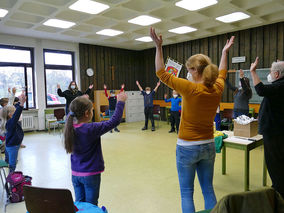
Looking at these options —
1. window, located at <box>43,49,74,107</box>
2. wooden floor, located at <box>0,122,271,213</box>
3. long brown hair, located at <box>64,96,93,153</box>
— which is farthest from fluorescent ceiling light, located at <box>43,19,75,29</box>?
long brown hair, located at <box>64,96,93,153</box>

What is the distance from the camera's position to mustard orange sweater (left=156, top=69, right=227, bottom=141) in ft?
5.07

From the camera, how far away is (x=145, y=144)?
573cm

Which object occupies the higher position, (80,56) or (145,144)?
(80,56)

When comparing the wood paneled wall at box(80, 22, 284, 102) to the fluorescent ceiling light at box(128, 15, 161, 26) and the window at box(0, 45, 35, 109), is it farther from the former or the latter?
the fluorescent ceiling light at box(128, 15, 161, 26)

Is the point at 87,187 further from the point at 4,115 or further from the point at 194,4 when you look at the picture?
the point at 194,4

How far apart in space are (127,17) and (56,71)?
400cm

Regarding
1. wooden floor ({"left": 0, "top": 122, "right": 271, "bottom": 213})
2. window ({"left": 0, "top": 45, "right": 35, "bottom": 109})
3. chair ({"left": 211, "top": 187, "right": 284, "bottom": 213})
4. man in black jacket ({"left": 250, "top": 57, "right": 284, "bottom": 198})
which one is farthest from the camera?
window ({"left": 0, "top": 45, "right": 35, "bottom": 109})

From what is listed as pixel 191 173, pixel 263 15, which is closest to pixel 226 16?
pixel 263 15

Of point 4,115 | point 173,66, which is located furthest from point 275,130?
point 173,66

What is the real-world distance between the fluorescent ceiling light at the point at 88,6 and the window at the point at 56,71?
3.60 metres

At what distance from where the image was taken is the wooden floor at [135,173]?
2809 mm

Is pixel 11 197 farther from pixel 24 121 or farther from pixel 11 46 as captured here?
pixel 11 46

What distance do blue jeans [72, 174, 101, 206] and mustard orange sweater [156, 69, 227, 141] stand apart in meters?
0.76

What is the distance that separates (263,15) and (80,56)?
20.4 ft
